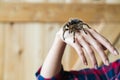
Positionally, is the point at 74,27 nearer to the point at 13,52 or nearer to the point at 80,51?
the point at 80,51

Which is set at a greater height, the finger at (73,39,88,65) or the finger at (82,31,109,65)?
the finger at (82,31,109,65)

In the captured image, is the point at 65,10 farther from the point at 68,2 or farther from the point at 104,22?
the point at 104,22

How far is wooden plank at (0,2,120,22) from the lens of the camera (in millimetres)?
2139

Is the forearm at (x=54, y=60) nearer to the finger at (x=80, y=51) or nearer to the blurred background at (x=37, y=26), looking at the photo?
the finger at (x=80, y=51)

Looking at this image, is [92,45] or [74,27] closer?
[92,45]

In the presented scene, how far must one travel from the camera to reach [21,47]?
220 centimetres

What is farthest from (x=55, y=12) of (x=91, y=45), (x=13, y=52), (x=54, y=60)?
(x=91, y=45)

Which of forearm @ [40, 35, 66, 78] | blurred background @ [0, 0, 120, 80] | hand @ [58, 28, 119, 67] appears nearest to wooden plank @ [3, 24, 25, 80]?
blurred background @ [0, 0, 120, 80]

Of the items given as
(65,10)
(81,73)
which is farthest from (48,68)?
(65,10)

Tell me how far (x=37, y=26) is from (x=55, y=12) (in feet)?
0.51

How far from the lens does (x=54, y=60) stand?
1.11 meters

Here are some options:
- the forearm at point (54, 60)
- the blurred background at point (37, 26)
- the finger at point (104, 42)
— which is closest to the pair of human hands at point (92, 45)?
the finger at point (104, 42)

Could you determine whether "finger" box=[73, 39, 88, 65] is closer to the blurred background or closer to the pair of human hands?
the pair of human hands

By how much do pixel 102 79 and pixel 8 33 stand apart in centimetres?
116
